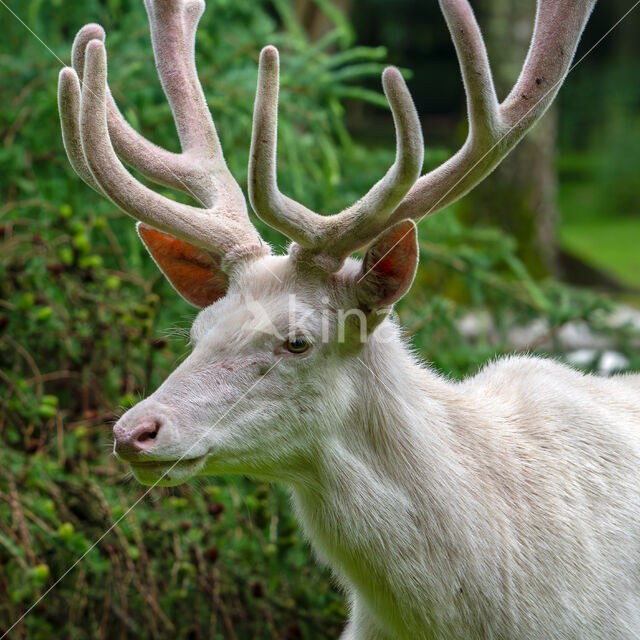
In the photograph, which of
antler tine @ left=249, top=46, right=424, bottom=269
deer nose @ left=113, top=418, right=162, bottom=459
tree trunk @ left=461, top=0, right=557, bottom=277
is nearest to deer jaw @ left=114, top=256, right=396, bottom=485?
deer nose @ left=113, top=418, right=162, bottom=459

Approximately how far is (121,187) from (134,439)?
29.2 inches

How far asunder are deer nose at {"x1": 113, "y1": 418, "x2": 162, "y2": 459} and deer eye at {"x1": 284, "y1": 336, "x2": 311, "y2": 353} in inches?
16.6

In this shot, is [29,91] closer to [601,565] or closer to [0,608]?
[0,608]

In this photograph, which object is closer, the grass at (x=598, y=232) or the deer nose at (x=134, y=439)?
the deer nose at (x=134, y=439)

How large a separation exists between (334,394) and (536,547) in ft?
2.28

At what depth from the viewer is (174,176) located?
9.43 feet

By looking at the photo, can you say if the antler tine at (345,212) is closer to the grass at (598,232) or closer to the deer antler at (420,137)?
the deer antler at (420,137)

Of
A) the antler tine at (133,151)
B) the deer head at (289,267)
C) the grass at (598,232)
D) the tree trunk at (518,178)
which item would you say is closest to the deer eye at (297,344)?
the deer head at (289,267)

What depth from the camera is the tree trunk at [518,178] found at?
8953mm

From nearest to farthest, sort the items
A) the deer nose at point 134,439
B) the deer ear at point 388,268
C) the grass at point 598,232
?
the deer nose at point 134,439, the deer ear at point 388,268, the grass at point 598,232

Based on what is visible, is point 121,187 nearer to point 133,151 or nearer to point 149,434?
point 133,151

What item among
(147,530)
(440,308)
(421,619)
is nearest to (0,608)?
(147,530)

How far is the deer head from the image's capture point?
7.66 feet

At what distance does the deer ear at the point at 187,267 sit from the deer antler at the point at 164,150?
0.46 feet
